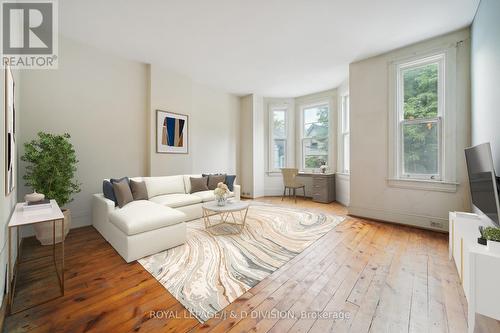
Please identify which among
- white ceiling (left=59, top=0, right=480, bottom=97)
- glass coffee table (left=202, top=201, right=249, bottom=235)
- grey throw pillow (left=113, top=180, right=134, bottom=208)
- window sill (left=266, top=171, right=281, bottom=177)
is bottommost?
glass coffee table (left=202, top=201, right=249, bottom=235)

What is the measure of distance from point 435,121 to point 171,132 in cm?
496

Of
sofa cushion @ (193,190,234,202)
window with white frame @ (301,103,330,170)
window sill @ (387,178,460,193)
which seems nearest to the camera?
window sill @ (387,178,460,193)

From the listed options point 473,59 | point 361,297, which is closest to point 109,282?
point 361,297

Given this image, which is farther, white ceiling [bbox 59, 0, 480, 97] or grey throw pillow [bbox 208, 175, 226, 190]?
grey throw pillow [bbox 208, 175, 226, 190]

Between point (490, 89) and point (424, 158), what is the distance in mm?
1521

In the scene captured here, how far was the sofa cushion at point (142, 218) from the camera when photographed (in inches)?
94.3

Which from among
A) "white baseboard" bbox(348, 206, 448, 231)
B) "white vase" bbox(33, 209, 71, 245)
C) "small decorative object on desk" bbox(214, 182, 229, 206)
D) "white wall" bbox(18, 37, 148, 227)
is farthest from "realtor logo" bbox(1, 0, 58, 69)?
"white baseboard" bbox(348, 206, 448, 231)

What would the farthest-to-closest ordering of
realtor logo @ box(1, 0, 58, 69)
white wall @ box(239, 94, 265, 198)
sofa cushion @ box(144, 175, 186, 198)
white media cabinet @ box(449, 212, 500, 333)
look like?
white wall @ box(239, 94, 265, 198) < sofa cushion @ box(144, 175, 186, 198) < realtor logo @ box(1, 0, 58, 69) < white media cabinet @ box(449, 212, 500, 333)

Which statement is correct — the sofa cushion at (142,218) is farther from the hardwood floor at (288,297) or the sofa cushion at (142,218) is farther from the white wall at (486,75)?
the white wall at (486,75)

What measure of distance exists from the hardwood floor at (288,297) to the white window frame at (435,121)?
1.23 m

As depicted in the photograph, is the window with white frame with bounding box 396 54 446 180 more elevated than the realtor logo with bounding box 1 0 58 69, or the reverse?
the realtor logo with bounding box 1 0 58 69

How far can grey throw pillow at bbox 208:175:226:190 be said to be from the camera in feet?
15.3

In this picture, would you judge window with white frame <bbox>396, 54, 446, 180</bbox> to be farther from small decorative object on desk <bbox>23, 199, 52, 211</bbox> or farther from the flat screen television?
small decorative object on desk <bbox>23, 199, 52, 211</bbox>

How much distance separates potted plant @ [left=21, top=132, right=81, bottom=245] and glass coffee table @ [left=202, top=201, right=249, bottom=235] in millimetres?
1978
